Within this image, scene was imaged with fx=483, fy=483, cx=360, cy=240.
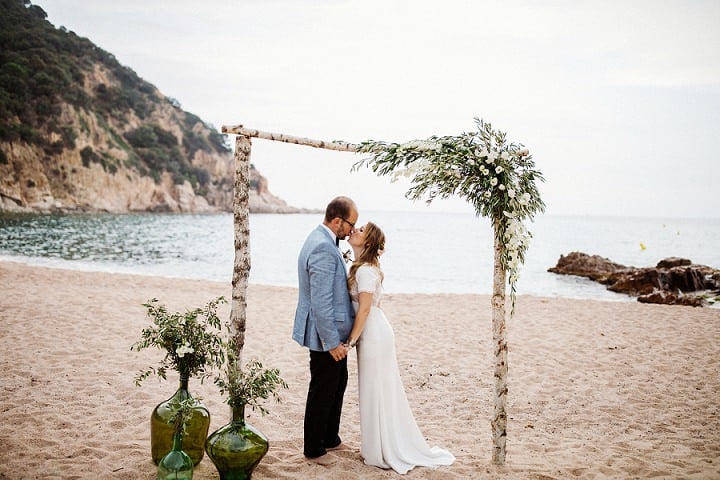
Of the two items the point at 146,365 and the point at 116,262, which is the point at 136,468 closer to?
the point at 146,365

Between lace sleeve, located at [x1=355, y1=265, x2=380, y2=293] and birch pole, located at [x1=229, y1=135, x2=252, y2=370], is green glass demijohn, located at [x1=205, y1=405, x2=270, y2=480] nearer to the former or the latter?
birch pole, located at [x1=229, y1=135, x2=252, y2=370]

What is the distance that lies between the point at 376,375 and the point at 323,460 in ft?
3.03

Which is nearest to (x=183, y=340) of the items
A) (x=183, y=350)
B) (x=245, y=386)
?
(x=183, y=350)

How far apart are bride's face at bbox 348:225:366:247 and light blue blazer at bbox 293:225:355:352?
0.26 meters

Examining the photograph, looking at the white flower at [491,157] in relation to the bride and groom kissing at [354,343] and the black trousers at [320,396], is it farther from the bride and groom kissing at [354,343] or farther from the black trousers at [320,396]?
the black trousers at [320,396]

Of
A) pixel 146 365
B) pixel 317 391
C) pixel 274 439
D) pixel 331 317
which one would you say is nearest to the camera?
pixel 331 317

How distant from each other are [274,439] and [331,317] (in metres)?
Result: 1.84

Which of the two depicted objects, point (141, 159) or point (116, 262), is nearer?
point (116, 262)

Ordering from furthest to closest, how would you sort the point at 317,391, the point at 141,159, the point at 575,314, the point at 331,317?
the point at 141,159
the point at 575,314
the point at 317,391
the point at 331,317

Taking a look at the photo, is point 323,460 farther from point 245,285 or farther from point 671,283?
point 671,283

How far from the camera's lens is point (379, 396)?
13.9 ft

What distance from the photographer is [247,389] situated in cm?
373

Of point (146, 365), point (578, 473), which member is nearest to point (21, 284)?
point (146, 365)

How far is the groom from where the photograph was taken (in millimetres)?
4016
